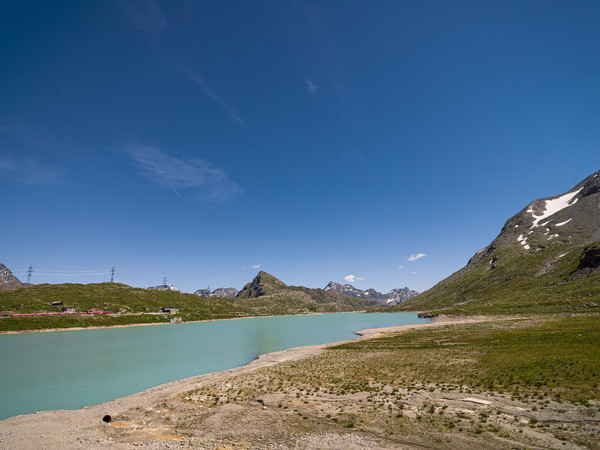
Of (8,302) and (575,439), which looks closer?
(575,439)

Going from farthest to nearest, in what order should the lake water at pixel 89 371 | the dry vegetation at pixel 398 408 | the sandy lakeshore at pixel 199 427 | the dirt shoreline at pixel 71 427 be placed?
the lake water at pixel 89 371 < the dirt shoreline at pixel 71 427 < the sandy lakeshore at pixel 199 427 < the dry vegetation at pixel 398 408

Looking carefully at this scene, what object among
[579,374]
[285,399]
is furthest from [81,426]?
[579,374]

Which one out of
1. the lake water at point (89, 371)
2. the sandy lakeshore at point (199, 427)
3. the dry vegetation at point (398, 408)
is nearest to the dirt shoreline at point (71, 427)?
the sandy lakeshore at point (199, 427)

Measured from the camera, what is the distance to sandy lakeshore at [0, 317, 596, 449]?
19.4 metres

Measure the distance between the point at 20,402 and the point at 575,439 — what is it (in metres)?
60.8

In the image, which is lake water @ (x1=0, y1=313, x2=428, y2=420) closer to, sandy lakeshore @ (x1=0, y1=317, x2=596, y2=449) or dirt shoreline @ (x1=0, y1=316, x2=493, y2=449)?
dirt shoreline @ (x1=0, y1=316, x2=493, y2=449)

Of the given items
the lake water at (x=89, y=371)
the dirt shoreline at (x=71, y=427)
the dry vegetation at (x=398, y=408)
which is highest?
the dry vegetation at (x=398, y=408)

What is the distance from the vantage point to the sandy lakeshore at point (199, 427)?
19391mm

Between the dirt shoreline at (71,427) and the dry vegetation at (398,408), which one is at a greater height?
the dry vegetation at (398,408)

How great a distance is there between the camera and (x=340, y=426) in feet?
70.2

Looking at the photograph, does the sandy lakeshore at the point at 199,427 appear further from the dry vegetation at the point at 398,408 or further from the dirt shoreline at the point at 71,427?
the dry vegetation at the point at 398,408

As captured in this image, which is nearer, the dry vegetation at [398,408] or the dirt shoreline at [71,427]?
the dry vegetation at [398,408]

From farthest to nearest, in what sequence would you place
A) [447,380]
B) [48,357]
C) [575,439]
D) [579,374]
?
[48,357]
[447,380]
[579,374]
[575,439]

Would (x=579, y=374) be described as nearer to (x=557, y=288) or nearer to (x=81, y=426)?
(x=81, y=426)
